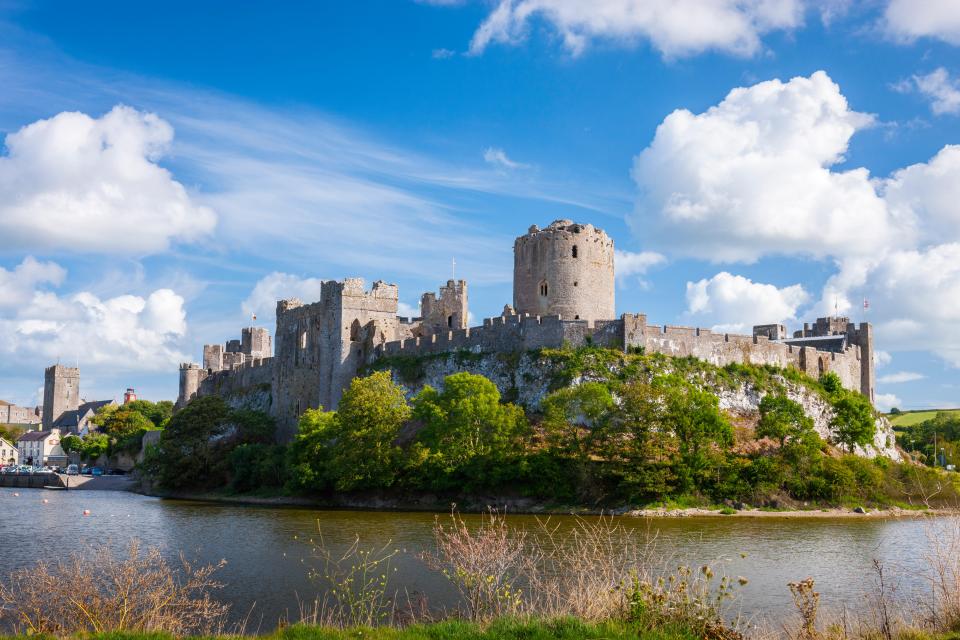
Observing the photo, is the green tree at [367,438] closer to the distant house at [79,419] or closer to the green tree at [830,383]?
the green tree at [830,383]

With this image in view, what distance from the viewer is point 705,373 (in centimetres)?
5044

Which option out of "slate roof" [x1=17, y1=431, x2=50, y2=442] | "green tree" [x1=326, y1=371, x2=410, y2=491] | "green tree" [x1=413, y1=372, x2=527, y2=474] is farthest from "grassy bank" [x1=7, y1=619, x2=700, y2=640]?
"slate roof" [x1=17, y1=431, x2=50, y2=442]

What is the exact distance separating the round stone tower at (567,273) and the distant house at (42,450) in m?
74.2

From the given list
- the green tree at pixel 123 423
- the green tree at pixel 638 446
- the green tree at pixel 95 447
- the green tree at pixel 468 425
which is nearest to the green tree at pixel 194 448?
the green tree at pixel 468 425

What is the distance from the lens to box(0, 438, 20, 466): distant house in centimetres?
11106

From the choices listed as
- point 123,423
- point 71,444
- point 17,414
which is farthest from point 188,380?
point 17,414

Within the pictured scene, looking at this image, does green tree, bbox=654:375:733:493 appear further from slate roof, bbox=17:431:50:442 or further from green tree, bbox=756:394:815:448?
slate roof, bbox=17:431:50:442

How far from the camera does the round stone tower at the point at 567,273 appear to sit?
58125 millimetres

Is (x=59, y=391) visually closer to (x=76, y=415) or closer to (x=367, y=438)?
(x=76, y=415)

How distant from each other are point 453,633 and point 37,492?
60768mm

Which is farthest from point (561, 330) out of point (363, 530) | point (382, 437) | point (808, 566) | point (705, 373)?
point (808, 566)

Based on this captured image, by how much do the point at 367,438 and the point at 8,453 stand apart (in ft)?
283

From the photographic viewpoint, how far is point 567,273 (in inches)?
2293

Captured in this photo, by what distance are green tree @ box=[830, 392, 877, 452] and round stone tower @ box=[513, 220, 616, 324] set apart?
15423 millimetres
